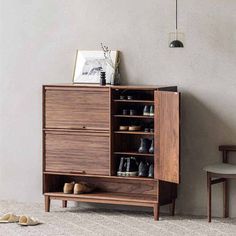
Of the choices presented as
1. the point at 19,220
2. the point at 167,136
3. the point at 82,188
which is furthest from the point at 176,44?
the point at 19,220

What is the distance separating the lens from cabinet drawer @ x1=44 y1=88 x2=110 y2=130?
25.5 feet

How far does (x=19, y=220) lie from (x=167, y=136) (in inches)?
57.2

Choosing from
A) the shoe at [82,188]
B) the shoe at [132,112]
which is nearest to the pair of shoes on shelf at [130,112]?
the shoe at [132,112]

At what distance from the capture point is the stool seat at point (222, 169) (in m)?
7.40

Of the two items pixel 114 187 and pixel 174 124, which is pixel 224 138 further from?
pixel 114 187

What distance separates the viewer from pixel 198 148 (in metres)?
7.91

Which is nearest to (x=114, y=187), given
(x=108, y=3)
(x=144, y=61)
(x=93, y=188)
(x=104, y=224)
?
(x=93, y=188)

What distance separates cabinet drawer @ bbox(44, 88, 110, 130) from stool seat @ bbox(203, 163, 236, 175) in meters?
0.97

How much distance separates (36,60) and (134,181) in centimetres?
152

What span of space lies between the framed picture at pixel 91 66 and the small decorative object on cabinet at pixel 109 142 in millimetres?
264

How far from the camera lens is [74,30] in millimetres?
8281

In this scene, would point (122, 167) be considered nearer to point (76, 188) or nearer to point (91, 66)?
point (76, 188)

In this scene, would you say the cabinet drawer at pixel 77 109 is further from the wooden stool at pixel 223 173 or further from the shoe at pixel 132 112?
the wooden stool at pixel 223 173

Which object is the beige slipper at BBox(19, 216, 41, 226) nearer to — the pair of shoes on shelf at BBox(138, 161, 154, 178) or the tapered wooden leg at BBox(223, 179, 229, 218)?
the pair of shoes on shelf at BBox(138, 161, 154, 178)
